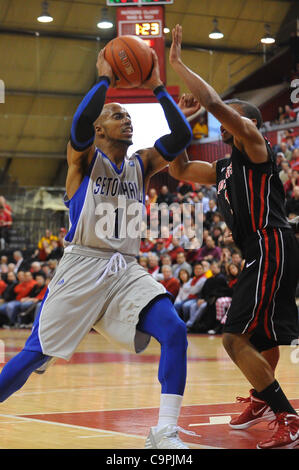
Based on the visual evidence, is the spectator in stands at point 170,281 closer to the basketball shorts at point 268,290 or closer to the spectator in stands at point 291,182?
the spectator in stands at point 291,182

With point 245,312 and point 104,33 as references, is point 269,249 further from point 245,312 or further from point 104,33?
point 104,33

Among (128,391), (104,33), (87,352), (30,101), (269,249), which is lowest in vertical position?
(87,352)

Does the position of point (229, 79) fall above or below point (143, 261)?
above

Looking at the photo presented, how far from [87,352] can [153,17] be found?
26.4 feet

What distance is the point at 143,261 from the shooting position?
17.6 m

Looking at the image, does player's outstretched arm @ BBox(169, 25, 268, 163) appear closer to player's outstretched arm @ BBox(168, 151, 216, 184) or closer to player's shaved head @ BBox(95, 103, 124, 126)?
player's shaved head @ BBox(95, 103, 124, 126)

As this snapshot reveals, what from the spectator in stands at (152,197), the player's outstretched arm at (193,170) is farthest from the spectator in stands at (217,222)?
the player's outstretched arm at (193,170)

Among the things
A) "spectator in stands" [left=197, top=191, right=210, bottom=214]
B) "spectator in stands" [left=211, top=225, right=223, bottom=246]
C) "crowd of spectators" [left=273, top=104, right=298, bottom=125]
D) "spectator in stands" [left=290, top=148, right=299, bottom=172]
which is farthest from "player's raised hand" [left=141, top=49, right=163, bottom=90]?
"crowd of spectators" [left=273, top=104, right=298, bottom=125]

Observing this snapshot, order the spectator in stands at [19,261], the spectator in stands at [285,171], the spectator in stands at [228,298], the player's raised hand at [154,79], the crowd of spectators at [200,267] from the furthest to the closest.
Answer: the spectator in stands at [19,261] < the spectator in stands at [285,171] < the crowd of spectators at [200,267] < the spectator in stands at [228,298] < the player's raised hand at [154,79]

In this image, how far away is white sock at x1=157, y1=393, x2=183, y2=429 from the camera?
13.4 feet

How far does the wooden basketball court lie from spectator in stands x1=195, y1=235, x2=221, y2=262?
18.5 feet

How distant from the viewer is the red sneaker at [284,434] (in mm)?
4293

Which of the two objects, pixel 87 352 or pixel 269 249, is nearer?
pixel 269 249

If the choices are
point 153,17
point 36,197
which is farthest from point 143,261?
point 36,197
